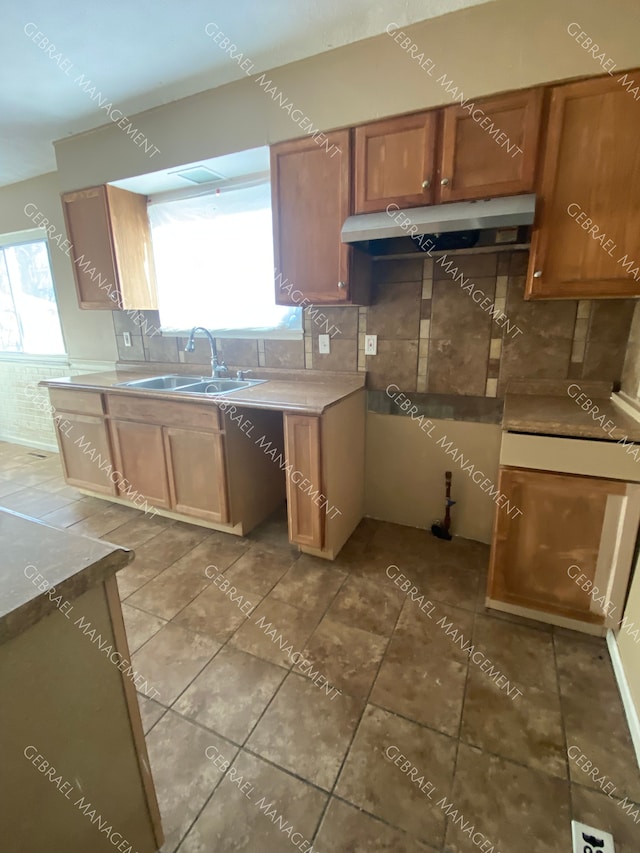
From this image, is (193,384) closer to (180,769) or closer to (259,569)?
(259,569)

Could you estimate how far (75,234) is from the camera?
287 centimetres

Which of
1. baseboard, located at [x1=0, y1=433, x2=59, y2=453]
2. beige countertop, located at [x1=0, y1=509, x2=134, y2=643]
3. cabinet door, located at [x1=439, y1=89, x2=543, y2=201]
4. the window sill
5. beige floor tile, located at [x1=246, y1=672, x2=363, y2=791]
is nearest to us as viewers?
beige countertop, located at [x1=0, y1=509, x2=134, y2=643]

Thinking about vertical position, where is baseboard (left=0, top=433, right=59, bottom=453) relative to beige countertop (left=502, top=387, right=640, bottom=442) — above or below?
below

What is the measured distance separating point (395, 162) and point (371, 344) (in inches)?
36.1

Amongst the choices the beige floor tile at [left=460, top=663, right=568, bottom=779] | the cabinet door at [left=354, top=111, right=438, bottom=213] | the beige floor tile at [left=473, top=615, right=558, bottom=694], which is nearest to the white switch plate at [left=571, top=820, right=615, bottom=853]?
the beige floor tile at [left=460, top=663, right=568, bottom=779]

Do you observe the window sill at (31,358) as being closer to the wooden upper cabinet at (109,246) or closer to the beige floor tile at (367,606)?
the wooden upper cabinet at (109,246)

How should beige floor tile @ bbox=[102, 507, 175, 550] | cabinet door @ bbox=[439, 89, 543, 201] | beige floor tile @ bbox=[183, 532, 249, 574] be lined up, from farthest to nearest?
1. beige floor tile @ bbox=[102, 507, 175, 550]
2. beige floor tile @ bbox=[183, 532, 249, 574]
3. cabinet door @ bbox=[439, 89, 543, 201]

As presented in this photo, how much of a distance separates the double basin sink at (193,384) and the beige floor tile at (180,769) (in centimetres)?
174

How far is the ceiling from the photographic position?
5.38 feet

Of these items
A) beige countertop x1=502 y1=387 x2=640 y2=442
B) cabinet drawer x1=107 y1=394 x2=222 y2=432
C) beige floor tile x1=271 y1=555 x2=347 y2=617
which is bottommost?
beige floor tile x1=271 y1=555 x2=347 y2=617

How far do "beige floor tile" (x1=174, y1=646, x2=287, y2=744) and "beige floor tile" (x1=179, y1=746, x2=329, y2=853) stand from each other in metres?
0.14

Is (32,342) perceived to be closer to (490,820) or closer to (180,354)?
(180,354)

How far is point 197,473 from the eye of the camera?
244 cm

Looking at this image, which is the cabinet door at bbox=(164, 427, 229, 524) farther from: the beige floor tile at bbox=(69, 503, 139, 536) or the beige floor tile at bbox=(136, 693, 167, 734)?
the beige floor tile at bbox=(136, 693, 167, 734)
